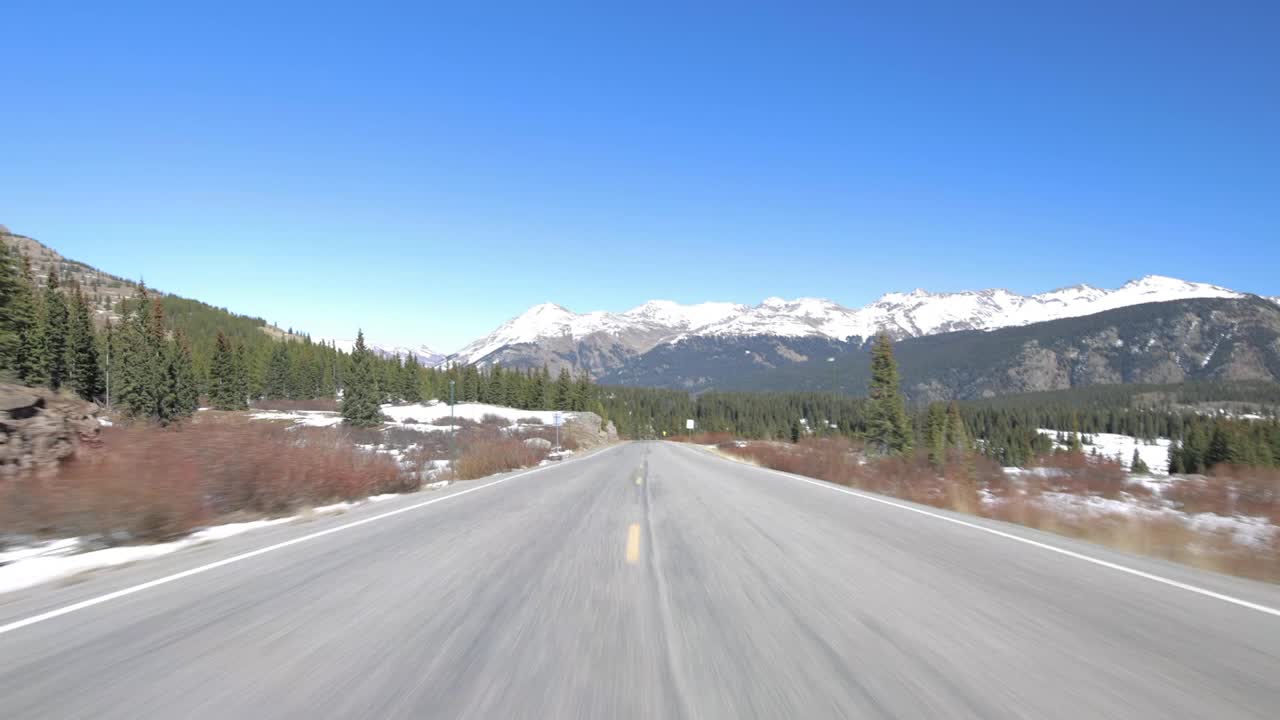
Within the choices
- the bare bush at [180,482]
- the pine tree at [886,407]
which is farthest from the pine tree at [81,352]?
the pine tree at [886,407]

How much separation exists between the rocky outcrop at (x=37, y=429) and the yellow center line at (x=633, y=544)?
867 cm

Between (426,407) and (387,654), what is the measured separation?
9171 centimetres

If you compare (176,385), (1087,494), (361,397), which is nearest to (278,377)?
(176,385)

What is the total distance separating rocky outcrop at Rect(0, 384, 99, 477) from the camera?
881 centimetres

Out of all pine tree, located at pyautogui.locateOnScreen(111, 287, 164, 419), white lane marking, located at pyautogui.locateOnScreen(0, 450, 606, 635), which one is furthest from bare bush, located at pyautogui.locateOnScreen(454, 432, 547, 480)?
pine tree, located at pyautogui.locateOnScreen(111, 287, 164, 419)

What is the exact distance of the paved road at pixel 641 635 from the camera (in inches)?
120

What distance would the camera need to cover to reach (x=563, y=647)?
3.80m

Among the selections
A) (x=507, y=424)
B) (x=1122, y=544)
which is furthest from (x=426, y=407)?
(x=1122, y=544)

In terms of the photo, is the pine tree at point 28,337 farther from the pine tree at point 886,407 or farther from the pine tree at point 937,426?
the pine tree at point 937,426

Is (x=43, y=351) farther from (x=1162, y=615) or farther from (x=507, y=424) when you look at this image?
(x=1162, y=615)

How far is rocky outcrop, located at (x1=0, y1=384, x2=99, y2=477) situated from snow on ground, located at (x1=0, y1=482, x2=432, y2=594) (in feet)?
8.07

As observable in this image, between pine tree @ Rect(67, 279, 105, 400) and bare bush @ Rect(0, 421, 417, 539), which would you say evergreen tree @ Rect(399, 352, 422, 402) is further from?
bare bush @ Rect(0, 421, 417, 539)

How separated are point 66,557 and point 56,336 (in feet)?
240

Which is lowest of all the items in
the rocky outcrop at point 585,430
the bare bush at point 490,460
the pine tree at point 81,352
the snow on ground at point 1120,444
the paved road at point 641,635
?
the snow on ground at point 1120,444
